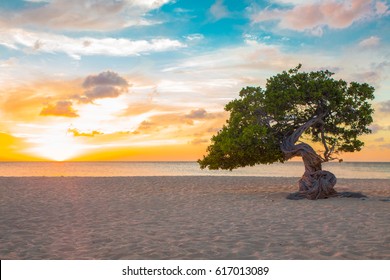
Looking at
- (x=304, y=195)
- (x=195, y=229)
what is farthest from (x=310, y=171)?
(x=195, y=229)

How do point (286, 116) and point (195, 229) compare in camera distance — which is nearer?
point (195, 229)

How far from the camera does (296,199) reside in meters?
22.1

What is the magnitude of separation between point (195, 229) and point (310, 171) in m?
12.6

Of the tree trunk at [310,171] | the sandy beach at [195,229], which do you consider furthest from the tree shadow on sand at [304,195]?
the sandy beach at [195,229]

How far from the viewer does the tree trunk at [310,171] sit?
22.6 m

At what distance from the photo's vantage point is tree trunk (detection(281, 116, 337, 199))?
22.6 m

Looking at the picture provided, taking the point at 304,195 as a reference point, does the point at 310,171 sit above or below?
above

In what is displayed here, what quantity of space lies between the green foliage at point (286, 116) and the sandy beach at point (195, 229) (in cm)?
376

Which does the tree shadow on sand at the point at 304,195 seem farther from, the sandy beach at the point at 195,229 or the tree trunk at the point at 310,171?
the sandy beach at the point at 195,229

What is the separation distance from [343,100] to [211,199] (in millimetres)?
9674

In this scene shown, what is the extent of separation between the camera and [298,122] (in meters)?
24.2

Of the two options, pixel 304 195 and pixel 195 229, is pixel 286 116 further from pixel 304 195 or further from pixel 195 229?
pixel 195 229
